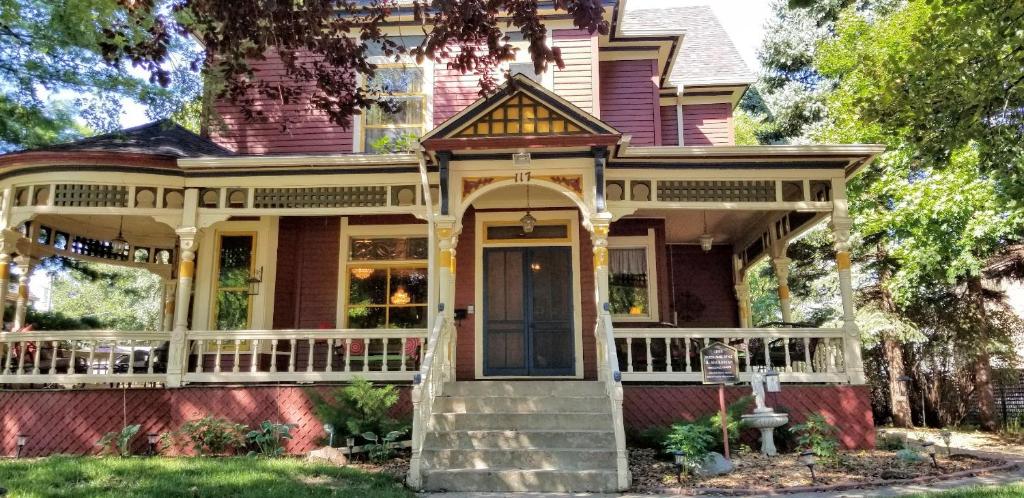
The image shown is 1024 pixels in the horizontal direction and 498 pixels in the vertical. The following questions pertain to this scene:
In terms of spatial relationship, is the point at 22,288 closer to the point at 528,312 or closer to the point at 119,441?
the point at 119,441

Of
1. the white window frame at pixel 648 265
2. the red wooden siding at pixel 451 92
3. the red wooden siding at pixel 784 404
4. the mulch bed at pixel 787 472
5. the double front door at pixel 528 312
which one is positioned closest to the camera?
the mulch bed at pixel 787 472

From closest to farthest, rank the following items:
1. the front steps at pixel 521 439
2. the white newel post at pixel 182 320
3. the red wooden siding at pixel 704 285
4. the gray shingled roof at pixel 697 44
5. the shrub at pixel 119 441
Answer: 1. the front steps at pixel 521 439
2. the shrub at pixel 119 441
3. the white newel post at pixel 182 320
4. the gray shingled roof at pixel 697 44
5. the red wooden siding at pixel 704 285

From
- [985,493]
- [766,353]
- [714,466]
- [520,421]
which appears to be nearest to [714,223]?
[766,353]

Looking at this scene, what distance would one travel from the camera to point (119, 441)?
8.67 m

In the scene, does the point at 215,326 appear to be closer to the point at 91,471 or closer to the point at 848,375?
the point at 91,471

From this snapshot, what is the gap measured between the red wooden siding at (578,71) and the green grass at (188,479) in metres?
7.15

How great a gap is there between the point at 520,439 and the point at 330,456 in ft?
7.58

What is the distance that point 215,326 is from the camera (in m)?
11.1

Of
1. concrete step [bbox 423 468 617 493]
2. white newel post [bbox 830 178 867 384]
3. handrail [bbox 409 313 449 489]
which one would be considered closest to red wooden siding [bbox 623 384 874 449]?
white newel post [bbox 830 178 867 384]

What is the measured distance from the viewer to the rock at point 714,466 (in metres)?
7.34

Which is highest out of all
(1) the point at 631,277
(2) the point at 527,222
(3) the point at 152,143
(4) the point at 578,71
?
(4) the point at 578,71

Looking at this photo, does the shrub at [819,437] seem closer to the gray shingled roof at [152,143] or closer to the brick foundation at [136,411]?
the brick foundation at [136,411]

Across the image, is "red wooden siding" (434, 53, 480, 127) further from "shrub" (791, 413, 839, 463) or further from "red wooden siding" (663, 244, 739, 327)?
"shrub" (791, 413, 839, 463)

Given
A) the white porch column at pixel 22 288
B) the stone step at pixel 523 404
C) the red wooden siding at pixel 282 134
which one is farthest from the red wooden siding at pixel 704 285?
the white porch column at pixel 22 288
